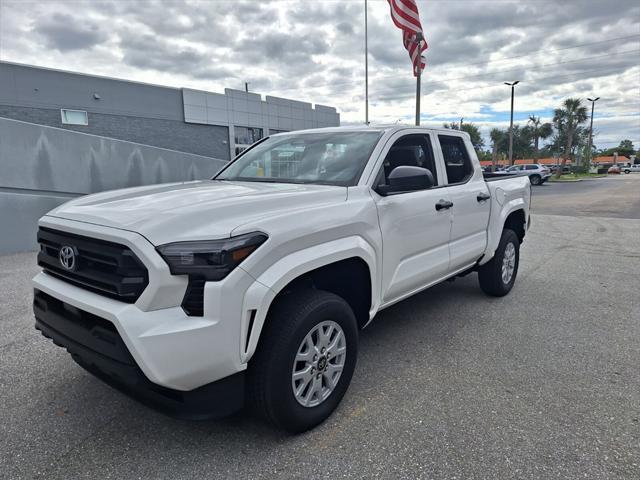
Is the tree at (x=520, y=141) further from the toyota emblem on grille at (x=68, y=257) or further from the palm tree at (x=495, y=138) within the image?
the toyota emblem on grille at (x=68, y=257)

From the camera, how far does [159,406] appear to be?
212cm

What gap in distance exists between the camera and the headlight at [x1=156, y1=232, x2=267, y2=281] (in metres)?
2.01

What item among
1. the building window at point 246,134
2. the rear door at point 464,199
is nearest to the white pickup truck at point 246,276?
the rear door at point 464,199

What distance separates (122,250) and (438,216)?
2519 millimetres

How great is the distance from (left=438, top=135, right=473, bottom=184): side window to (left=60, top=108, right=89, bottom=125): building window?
20883 millimetres

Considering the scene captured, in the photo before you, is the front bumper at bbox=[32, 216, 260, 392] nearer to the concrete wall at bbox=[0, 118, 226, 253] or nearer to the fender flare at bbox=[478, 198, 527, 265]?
the fender flare at bbox=[478, 198, 527, 265]

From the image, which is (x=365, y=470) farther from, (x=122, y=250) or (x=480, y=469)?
(x=122, y=250)

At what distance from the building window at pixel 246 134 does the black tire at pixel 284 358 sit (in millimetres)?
25511

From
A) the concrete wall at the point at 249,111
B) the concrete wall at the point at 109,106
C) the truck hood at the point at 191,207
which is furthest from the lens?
the concrete wall at the point at 249,111

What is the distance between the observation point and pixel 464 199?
13.5 feet

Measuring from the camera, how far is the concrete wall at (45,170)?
7961 millimetres

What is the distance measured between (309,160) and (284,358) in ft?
5.67

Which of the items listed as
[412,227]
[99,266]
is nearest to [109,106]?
[412,227]

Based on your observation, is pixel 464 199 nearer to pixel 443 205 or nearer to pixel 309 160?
pixel 443 205
